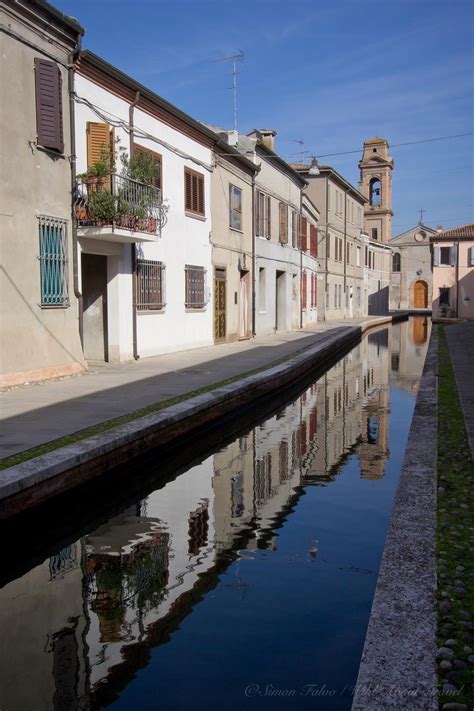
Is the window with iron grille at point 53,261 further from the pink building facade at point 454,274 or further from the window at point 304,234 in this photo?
the pink building facade at point 454,274

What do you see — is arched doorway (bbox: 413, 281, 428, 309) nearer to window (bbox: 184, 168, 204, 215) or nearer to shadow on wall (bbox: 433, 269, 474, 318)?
shadow on wall (bbox: 433, 269, 474, 318)

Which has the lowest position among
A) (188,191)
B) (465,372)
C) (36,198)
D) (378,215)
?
(465,372)

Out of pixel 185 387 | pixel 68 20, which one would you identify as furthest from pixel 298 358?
pixel 68 20

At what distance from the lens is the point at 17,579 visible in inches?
189

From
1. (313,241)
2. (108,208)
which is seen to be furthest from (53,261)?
(313,241)

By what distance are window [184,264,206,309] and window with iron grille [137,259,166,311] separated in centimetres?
169

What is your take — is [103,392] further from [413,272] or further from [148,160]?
[413,272]

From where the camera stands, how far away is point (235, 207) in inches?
883

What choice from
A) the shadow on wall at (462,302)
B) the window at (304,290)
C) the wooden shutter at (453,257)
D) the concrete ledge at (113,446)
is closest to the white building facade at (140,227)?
the concrete ledge at (113,446)

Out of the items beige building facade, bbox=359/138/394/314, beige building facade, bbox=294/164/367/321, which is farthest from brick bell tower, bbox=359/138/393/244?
beige building facade, bbox=294/164/367/321

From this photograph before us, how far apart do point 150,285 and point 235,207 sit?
24.9 ft

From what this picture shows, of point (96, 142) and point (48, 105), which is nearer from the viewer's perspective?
point (48, 105)

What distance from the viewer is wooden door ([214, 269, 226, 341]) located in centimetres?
2067

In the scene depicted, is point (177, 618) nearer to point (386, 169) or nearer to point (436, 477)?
point (436, 477)
